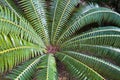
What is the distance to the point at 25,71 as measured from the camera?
4.18m

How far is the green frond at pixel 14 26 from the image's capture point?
14.1ft

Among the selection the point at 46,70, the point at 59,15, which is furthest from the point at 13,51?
the point at 59,15

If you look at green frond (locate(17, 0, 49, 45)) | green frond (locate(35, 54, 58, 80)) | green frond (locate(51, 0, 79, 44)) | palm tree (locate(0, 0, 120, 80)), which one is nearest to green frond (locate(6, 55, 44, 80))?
palm tree (locate(0, 0, 120, 80))

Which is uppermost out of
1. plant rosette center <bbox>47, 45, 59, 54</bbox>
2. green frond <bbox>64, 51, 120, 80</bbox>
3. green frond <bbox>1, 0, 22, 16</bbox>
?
green frond <bbox>1, 0, 22, 16</bbox>

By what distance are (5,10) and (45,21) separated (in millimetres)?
1205

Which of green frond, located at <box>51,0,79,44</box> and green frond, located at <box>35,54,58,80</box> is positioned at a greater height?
green frond, located at <box>51,0,79,44</box>

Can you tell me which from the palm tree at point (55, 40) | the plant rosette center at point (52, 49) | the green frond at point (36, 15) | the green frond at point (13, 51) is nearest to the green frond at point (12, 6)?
the palm tree at point (55, 40)

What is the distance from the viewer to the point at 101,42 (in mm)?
5117

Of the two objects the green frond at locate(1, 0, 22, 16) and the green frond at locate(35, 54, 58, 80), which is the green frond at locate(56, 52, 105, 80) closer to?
the green frond at locate(35, 54, 58, 80)

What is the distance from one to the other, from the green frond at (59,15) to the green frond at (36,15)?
0.19 metres

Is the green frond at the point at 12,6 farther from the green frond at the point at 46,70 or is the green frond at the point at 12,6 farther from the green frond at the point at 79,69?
the green frond at the point at 79,69

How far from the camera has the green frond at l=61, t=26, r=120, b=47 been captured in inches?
199

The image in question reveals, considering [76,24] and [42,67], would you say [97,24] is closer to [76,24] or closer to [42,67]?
[76,24]

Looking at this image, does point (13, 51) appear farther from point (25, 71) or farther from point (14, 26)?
point (14, 26)
